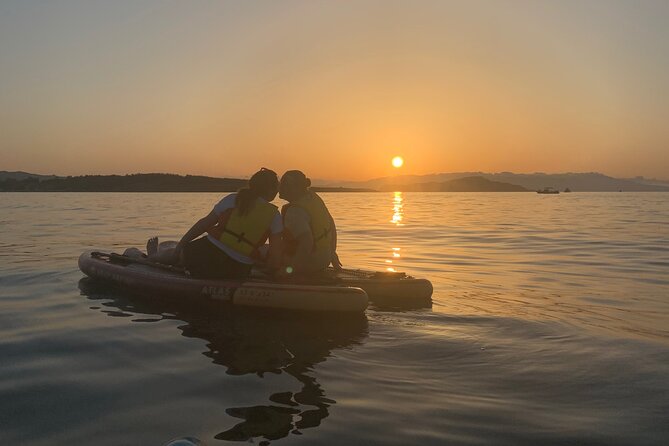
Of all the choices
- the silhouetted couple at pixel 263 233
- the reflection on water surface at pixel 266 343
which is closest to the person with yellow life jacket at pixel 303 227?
the silhouetted couple at pixel 263 233

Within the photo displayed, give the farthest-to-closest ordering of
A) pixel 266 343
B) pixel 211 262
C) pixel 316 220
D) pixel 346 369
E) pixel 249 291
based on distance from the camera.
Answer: pixel 316 220
pixel 211 262
pixel 249 291
pixel 266 343
pixel 346 369

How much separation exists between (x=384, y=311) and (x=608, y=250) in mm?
11954

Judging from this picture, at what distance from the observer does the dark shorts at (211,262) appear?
8.43 metres

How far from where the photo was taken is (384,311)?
869 cm

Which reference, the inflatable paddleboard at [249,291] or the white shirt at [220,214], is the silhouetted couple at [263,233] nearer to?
the white shirt at [220,214]

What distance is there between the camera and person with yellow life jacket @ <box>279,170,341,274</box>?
8.48 m

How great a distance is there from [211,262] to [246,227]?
0.96 meters

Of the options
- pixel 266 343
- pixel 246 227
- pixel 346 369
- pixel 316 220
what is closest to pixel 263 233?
pixel 246 227

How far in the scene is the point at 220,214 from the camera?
313 inches

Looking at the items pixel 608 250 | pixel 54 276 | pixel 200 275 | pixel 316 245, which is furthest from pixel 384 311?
pixel 608 250

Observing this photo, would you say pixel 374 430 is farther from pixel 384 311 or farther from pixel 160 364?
pixel 384 311

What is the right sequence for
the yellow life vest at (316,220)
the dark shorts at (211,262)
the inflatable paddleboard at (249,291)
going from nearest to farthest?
1. the inflatable paddleboard at (249,291)
2. the dark shorts at (211,262)
3. the yellow life vest at (316,220)

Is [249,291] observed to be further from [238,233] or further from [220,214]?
[220,214]

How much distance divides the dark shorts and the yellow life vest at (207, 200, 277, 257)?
287mm
